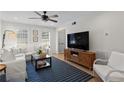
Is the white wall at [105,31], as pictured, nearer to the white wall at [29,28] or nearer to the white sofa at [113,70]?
the white sofa at [113,70]

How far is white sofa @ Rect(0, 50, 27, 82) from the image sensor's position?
257cm

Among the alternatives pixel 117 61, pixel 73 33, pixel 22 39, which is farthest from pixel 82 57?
pixel 22 39

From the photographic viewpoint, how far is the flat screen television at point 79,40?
13.4 ft

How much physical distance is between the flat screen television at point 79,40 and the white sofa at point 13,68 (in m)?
2.45

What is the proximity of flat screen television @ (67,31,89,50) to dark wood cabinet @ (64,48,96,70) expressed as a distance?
241mm

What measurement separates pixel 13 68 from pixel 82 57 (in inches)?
95.8

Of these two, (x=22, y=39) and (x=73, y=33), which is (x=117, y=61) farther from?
(x=22, y=39)

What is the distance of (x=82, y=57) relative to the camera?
4.01 metres

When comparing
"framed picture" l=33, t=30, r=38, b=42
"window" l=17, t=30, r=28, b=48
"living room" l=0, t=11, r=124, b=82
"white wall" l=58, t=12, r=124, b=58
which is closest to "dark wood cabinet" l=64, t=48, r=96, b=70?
"living room" l=0, t=11, r=124, b=82

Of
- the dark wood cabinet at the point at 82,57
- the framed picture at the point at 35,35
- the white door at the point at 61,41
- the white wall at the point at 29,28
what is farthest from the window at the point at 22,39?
the white door at the point at 61,41
